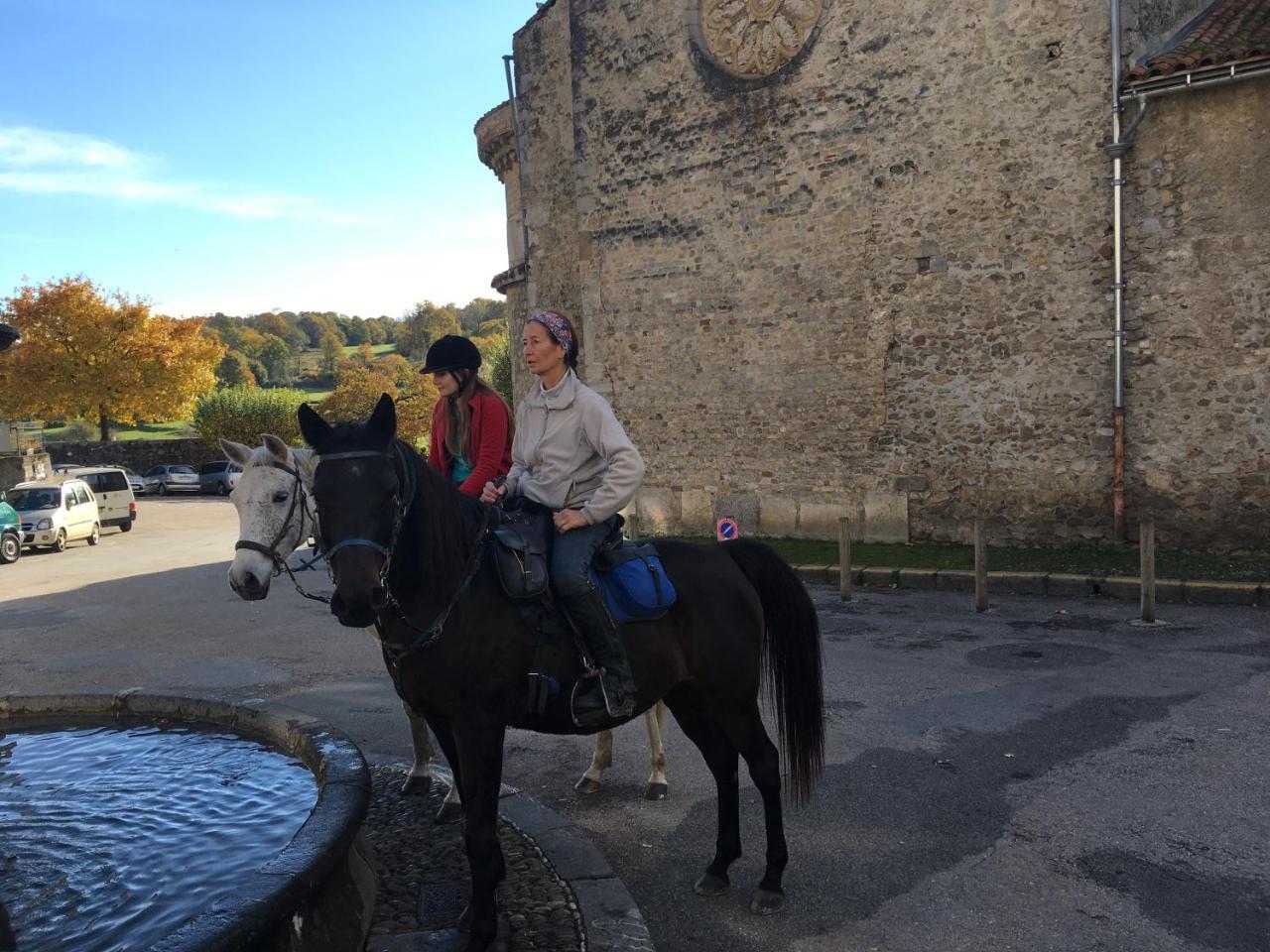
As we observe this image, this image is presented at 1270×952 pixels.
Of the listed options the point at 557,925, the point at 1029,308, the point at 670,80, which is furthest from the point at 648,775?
the point at 670,80

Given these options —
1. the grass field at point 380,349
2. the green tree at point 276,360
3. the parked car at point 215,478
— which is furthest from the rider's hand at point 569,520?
the green tree at point 276,360

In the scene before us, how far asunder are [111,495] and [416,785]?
25651 mm

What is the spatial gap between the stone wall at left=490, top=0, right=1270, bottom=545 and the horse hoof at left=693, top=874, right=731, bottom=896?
11235 millimetres

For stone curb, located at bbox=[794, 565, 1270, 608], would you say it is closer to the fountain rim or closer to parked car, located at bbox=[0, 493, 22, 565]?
the fountain rim

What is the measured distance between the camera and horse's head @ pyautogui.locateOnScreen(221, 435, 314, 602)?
14.1 feet

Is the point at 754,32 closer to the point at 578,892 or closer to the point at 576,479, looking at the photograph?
the point at 576,479

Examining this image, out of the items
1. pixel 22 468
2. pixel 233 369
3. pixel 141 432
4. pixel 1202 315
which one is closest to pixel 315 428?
pixel 1202 315

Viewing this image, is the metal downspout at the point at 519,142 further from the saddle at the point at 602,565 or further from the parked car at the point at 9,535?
the saddle at the point at 602,565

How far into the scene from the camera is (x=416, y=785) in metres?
5.59

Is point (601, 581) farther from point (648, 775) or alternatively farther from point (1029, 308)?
point (1029, 308)

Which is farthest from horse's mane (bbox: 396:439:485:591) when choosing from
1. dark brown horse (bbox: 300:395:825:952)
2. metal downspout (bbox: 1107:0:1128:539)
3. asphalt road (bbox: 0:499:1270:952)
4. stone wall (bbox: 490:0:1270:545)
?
stone wall (bbox: 490:0:1270:545)

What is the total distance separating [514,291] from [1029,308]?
13.2 meters

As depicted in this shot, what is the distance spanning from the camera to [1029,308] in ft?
46.3

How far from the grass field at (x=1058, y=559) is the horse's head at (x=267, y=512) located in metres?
6.96
